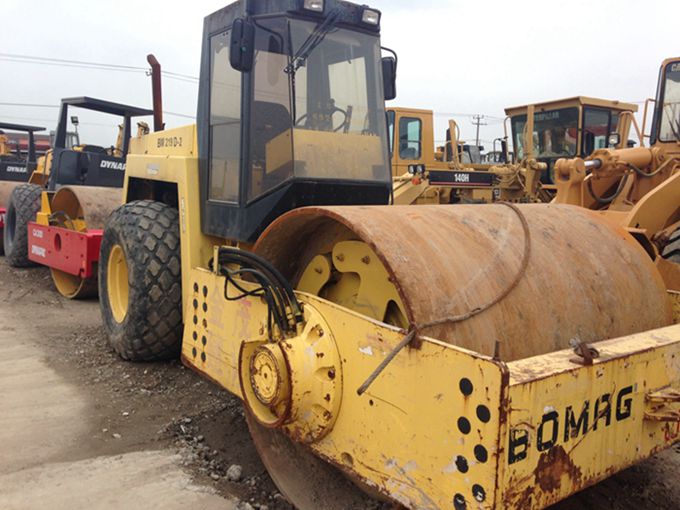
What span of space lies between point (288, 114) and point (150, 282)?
1.50 metres

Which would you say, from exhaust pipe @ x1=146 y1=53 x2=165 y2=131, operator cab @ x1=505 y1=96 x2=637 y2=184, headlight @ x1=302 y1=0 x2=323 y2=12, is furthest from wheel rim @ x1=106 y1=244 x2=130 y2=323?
operator cab @ x1=505 y1=96 x2=637 y2=184

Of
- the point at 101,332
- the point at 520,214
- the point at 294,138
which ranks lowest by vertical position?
the point at 101,332

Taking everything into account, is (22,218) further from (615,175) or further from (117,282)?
(615,175)

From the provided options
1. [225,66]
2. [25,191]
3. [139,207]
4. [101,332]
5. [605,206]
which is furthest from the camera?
[25,191]

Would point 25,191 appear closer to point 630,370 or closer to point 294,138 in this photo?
point 294,138

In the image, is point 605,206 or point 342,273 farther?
point 605,206

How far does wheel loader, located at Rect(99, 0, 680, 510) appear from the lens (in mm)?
1878

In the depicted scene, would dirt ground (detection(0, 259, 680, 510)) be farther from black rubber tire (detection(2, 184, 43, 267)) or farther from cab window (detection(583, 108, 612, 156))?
cab window (detection(583, 108, 612, 156))

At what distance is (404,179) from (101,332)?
6112mm

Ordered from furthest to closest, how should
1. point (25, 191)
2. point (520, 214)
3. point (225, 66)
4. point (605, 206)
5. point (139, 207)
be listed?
point (25, 191)
point (605, 206)
point (139, 207)
point (225, 66)
point (520, 214)

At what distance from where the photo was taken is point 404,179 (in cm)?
1037

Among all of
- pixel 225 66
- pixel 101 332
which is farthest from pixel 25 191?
pixel 225 66

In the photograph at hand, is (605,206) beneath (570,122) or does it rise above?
beneath

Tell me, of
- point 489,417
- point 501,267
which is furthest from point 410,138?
point 489,417
